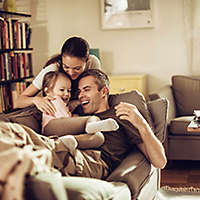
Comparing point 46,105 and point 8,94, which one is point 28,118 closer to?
point 46,105

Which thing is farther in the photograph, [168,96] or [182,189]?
[168,96]

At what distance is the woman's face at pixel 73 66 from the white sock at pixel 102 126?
59cm

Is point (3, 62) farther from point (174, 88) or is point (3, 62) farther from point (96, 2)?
point (174, 88)

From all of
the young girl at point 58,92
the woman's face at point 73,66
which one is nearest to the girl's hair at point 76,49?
the woman's face at point 73,66

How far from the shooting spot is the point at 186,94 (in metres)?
4.79

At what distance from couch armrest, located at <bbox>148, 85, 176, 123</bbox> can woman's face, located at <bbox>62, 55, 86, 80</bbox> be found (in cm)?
166

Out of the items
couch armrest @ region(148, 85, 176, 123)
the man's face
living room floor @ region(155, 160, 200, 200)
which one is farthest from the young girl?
couch armrest @ region(148, 85, 176, 123)

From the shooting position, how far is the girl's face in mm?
2668

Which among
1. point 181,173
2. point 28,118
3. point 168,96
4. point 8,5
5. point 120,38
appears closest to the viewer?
point 28,118

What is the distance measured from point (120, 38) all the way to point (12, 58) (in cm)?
140

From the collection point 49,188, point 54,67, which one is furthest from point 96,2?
point 49,188

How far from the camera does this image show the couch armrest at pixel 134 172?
2.13 meters

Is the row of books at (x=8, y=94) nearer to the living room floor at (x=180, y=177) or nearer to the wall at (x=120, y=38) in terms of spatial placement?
the wall at (x=120, y=38)

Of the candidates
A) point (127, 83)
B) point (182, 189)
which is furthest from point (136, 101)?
point (127, 83)
